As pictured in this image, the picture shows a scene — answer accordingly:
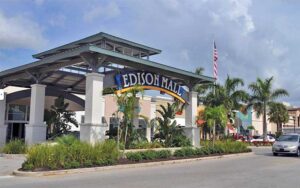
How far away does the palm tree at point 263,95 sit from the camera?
51094 mm

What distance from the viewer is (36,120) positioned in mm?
25984

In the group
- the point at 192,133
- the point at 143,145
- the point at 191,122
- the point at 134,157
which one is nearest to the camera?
the point at 134,157

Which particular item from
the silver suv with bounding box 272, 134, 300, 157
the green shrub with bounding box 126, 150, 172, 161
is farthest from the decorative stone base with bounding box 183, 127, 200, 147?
the green shrub with bounding box 126, 150, 172, 161

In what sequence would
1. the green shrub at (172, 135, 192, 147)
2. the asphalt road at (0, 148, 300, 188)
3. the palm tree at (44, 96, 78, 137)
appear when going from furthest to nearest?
the palm tree at (44, 96, 78, 137) → the green shrub at (172, 135, 192, 147) → the asphalt road at (0, 148, 300, 188)

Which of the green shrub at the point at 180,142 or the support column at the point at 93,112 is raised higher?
the support column at the point at 93,112

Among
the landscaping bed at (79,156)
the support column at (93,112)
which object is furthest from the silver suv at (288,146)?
the support column at (93,112)

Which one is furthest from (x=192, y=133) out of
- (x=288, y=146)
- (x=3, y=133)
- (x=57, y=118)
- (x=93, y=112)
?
(x=3, y=133)

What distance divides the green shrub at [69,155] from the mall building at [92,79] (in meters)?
2.98

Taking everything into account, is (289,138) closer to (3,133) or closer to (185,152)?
(185,152)

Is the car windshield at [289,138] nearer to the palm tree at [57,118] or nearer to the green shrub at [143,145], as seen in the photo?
the green shrub at [143,145]

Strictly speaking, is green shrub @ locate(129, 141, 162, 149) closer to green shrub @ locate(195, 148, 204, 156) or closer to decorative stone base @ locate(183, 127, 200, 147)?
green shrub @ locate(195, 148, 204, 156)

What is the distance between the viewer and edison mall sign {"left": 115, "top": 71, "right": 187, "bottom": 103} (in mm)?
23984

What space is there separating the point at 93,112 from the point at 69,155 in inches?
195

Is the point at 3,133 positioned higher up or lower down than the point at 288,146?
higher up
